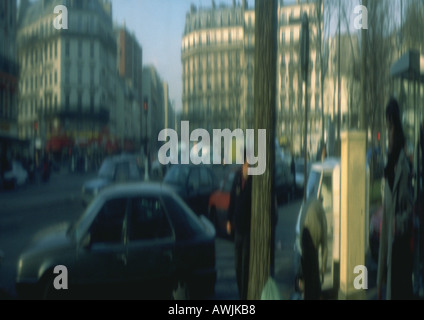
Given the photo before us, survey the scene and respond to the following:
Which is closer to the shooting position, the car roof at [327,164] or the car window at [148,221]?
the car window at [148,221]

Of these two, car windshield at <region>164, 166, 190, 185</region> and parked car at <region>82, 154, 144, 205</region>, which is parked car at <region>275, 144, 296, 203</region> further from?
parked car at <region>82, 154, 144, 205</region>

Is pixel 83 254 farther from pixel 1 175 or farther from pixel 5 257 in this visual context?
pixel 1 175

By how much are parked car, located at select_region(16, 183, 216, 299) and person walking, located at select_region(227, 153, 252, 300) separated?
1.43 feet

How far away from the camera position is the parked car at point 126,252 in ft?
15.2

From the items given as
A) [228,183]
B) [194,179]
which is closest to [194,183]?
[194,179]

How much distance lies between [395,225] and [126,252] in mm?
2656

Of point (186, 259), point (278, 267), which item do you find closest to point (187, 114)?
point (186, 259)

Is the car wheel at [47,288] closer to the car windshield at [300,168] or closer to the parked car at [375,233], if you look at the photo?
the car windshield at [300,168]

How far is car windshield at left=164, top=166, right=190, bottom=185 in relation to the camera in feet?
16.7

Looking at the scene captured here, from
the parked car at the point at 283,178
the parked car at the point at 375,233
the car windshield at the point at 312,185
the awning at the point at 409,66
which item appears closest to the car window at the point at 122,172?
the parked car at the point at 283,178

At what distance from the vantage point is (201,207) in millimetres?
5395

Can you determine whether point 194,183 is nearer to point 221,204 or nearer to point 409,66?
point 221,204

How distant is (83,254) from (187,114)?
5.41ft

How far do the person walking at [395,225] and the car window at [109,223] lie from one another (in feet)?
8.27
